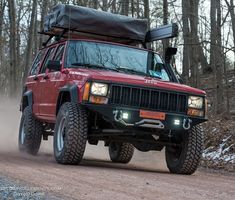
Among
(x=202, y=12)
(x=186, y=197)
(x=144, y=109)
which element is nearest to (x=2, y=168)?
(x=144, y=109)

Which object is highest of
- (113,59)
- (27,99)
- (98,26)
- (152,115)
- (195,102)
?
(98,26)

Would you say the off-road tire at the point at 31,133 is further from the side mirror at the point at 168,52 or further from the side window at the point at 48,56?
the side mirror at the point at 168,52

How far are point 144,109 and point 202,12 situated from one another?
2158cm

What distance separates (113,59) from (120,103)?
161 cm

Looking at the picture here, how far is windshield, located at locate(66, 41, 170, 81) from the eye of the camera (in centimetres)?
919

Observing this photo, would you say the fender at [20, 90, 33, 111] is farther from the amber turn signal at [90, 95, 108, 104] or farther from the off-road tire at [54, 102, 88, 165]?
the amber turn signal at [90, 95, 108, 104]

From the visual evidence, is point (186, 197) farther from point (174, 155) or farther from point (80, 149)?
point (174, 155)

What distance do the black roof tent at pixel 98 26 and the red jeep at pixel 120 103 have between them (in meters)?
0.48

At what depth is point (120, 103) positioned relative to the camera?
26.3ft

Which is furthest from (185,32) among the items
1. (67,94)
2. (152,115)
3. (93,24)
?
(152,115)

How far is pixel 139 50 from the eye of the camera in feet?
32.7

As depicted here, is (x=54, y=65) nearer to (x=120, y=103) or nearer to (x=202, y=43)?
(x=120, y=103)

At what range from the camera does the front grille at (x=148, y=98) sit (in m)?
8.02

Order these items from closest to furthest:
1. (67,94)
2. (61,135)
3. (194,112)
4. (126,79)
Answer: (126,79) → (194,112) → (61,135) → (67,94)
